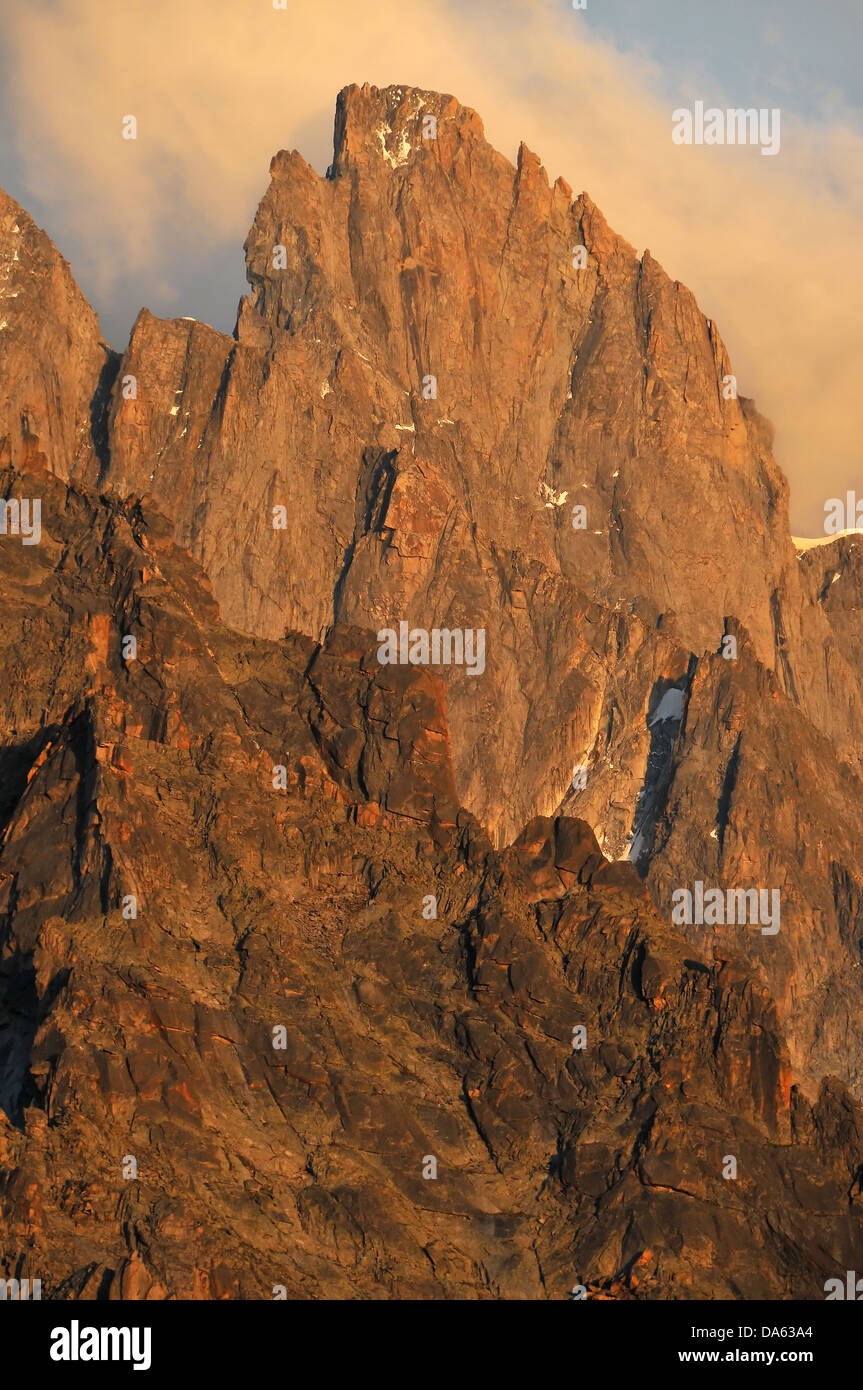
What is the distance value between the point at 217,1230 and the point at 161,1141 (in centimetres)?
794

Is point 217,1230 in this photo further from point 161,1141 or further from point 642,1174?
point 642,1174

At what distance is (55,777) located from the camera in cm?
18262

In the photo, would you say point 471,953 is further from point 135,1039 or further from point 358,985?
point 135,1039

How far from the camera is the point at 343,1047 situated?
176 metres

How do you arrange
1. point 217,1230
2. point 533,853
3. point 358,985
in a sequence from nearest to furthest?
1. point 217,1230
2. point 358,985
3. point 533,853

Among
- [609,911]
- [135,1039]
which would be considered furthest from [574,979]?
[135,1039]

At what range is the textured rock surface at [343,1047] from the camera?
521 ft

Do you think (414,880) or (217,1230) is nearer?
(217,1230)

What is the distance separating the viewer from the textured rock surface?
158875 millimetres

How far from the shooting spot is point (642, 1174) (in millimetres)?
169250

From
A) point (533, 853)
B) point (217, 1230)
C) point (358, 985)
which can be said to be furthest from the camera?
point (533, 853)

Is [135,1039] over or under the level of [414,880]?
under

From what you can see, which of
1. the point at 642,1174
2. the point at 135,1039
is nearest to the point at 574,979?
the point at 642,1174
